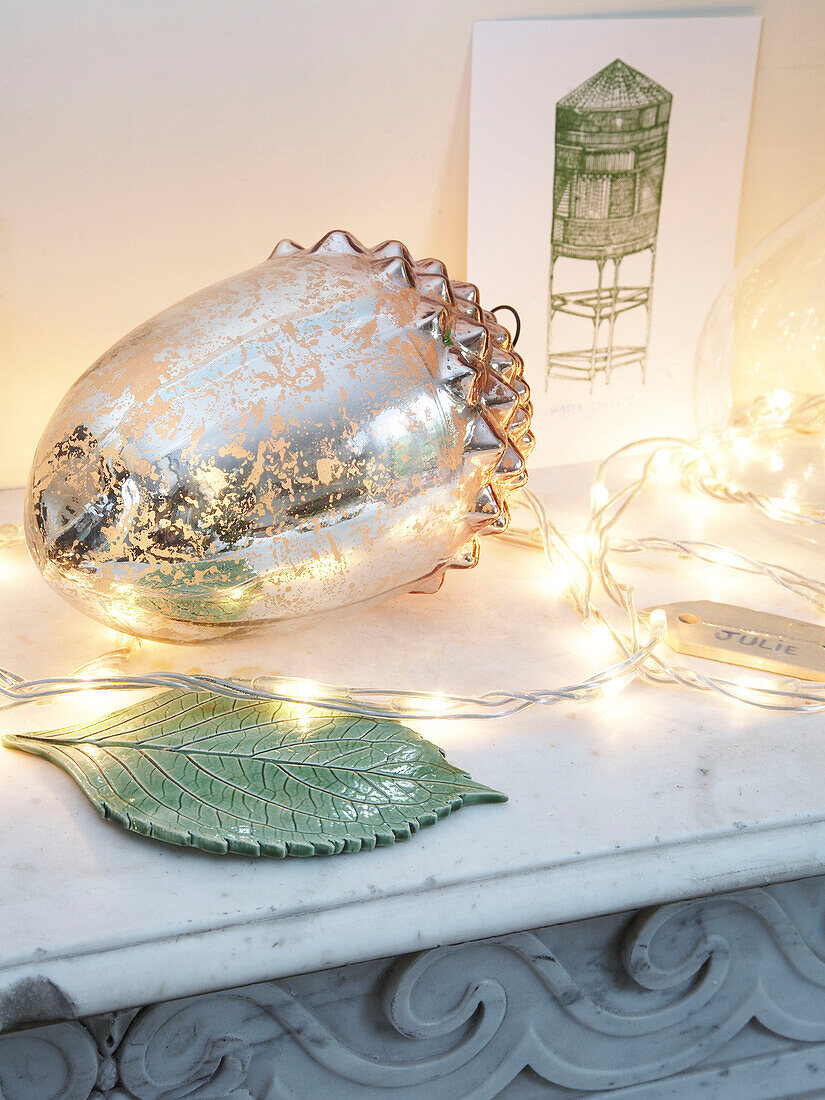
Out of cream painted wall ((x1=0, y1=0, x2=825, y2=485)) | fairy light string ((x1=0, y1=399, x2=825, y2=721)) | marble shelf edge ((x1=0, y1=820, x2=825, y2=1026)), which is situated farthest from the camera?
cream painted wall ((x1=0, y1=0, x2=825, y2=485))

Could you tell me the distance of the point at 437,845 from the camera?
0.37 m

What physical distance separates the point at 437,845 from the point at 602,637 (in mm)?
185

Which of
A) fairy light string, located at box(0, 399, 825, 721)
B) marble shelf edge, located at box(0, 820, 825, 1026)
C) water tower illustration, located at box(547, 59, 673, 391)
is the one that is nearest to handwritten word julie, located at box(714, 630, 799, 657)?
fairy light string, located at box(0, 399, 825, 721)

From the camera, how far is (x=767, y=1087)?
451 millimetres

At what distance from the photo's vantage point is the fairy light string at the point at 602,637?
44 centimetres

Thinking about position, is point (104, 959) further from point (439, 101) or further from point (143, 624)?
point (439, 101)

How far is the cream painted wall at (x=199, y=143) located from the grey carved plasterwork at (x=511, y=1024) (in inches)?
17.5

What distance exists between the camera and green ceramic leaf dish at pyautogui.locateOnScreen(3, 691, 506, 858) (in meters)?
0.36

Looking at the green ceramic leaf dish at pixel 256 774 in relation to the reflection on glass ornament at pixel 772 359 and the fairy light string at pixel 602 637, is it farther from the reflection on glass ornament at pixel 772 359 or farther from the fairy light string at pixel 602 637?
the reflection on glass ornament at pixel 772 359

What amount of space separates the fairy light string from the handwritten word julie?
18 millimetres

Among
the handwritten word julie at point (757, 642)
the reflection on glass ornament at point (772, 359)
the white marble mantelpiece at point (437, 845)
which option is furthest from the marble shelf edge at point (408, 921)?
the reflection on glass ornament at point (772, 359)

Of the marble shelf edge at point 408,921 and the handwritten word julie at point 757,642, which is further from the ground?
the handwritten word julie at point 757,642

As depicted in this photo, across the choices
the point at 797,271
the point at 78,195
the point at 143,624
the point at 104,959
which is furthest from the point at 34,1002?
the point at 797,271

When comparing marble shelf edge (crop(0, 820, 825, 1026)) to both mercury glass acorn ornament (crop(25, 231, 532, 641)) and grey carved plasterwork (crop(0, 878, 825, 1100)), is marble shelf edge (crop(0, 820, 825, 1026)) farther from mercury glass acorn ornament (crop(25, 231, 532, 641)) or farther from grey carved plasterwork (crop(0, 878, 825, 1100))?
mercury glass acorn ornament (crop(25, 231, 532, 641))
